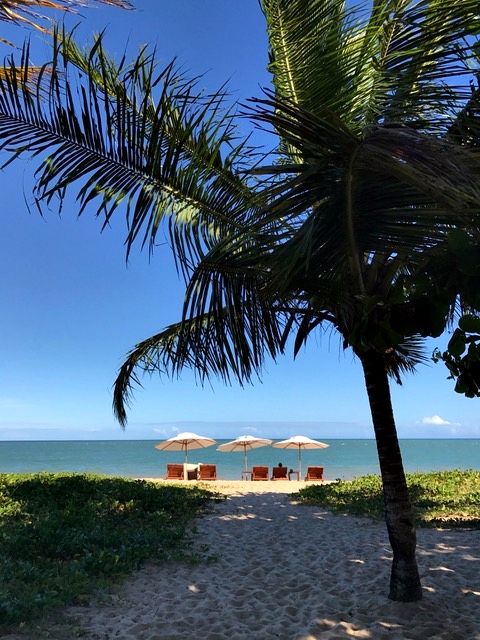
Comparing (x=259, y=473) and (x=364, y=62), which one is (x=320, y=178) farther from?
(x=259, y=473)

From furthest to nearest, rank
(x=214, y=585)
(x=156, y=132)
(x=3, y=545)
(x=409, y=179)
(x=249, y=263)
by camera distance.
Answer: (x=3, y=545)
(x=214, y=585)
(x=156, y=132)
(x=249, y=263)
(x=409, y=179)

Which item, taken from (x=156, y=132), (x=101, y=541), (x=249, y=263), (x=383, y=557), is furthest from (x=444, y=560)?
(x=156, y=132)

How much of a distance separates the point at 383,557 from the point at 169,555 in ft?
8.58

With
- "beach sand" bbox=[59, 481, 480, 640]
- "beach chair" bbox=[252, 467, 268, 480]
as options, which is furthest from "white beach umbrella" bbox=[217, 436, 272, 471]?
"beach sand" bbox=[59, 481, 480, 640]

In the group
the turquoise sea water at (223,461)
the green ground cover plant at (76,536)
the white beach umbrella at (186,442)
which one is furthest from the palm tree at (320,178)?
the turquoise sea water at (223,461)

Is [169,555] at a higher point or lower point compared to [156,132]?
lower

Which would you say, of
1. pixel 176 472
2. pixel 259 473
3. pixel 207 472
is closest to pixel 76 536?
pixel 207 472

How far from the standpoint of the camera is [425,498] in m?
10.4

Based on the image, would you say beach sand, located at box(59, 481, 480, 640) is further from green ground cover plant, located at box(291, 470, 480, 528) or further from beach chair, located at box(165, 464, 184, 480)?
beach chair, located at box(165, 464, 184, 480)

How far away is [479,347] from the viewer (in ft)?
5.68

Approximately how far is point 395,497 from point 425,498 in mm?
6930

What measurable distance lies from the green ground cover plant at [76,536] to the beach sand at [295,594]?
0.87 ft

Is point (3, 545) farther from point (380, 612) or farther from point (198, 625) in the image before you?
point (380, 612)

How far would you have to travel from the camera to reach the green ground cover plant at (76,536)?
4.30 metres
